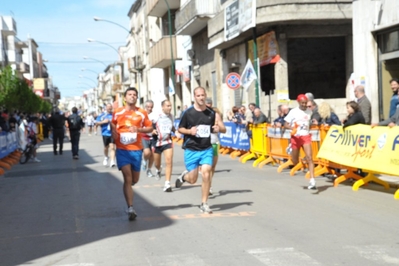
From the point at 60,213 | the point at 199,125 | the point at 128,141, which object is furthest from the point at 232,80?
the point at 128,141

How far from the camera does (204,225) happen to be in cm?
912

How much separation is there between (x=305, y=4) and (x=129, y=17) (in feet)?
199

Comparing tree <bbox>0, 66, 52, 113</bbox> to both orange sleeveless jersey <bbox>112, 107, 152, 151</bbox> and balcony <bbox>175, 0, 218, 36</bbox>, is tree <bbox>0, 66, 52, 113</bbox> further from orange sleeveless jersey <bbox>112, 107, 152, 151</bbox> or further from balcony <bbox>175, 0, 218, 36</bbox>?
orange sleeveless jersey <bbox>112, 107, 152, 151</bbox>

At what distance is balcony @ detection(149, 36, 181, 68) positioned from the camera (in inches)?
1779

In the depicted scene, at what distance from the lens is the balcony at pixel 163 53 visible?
1779 inches

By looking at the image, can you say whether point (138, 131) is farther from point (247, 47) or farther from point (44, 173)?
point (247, 47)

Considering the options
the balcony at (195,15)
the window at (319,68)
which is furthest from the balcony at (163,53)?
the window at (319,68)

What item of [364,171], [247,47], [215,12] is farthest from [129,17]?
[364,171]

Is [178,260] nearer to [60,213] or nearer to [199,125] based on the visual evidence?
[199,125]

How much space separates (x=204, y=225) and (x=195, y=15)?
2635 centimetres

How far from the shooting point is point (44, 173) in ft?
62.1

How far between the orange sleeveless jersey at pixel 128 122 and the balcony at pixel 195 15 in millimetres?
24588

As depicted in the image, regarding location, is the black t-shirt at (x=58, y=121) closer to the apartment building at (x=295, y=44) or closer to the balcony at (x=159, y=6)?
the apartment building at (x=295, y=44)

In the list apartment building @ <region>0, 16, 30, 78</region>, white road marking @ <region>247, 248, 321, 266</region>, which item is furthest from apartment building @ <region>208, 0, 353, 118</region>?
apartment building @ <region>0, 16, 30, 78</region>
